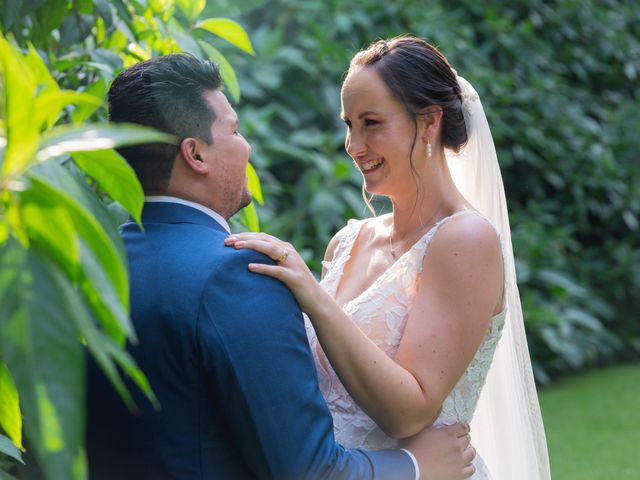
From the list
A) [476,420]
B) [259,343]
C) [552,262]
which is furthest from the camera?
[552,262]

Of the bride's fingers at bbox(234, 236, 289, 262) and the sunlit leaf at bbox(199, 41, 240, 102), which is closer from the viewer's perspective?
the bride's fingers at bbox(234, 236, 289, 262)

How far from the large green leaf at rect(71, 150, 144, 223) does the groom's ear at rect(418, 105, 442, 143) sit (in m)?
1.40

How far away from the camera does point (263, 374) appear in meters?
1.73

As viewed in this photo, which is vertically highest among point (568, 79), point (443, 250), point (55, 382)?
point (55, 382)

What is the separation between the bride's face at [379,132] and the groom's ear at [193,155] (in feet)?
2.04

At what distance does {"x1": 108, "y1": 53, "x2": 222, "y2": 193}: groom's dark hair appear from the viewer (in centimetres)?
184

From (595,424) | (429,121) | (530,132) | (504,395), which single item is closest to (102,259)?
(429,121)

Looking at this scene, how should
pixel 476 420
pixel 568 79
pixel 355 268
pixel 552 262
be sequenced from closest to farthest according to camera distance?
pixel 355 268, pixel 476 420, pixel 552 262, pixel 568 79

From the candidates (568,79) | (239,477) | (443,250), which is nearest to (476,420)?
(443,250)

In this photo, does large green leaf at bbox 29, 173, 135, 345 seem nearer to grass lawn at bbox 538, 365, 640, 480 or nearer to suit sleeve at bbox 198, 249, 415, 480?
suit sleeve at bbox 198, 249, 415, 480

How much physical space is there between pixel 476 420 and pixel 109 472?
1.38m

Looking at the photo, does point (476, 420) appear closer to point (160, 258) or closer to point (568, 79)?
point (160, 258)

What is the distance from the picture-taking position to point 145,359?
177cm

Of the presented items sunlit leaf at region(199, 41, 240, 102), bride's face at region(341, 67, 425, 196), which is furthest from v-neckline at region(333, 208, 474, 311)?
sunlit leaf at region(199, 41, 240, 102)
